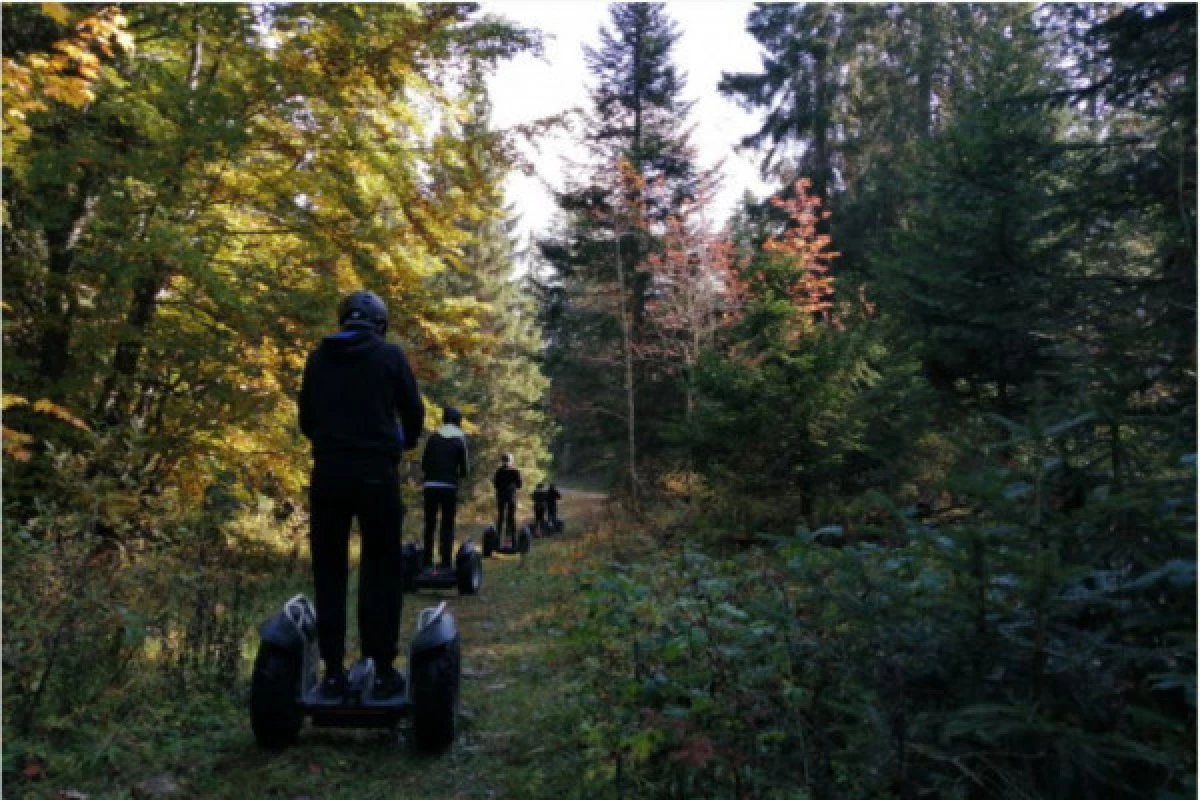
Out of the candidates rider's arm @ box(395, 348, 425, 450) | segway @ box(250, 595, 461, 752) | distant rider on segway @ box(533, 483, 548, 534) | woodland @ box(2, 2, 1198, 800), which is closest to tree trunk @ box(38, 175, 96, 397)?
woodland @ box(2, 2, 1198, 800)

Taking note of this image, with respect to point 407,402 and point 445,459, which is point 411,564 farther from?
point 407,402

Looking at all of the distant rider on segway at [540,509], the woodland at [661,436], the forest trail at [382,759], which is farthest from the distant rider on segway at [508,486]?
the forest trail at [382,759]

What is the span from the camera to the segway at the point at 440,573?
28.5 ft

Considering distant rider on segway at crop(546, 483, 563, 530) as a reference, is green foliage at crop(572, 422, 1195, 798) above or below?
above

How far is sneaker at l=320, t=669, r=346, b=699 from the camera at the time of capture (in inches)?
147

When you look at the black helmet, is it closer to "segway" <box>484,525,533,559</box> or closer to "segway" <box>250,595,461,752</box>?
"segway" <box>250,595,461,752</box>

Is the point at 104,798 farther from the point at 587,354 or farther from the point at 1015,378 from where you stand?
the point at 587,354

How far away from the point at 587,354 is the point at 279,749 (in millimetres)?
18305

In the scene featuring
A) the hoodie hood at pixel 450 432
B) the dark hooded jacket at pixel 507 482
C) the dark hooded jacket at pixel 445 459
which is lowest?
the dark hooded jacket at pixel 507 482

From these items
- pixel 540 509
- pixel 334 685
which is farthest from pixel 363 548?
pixel 540 509

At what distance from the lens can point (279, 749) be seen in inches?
149

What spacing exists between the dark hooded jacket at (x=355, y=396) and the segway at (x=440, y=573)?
5.21 metres

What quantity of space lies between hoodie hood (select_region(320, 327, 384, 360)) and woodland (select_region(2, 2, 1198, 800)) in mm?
1985

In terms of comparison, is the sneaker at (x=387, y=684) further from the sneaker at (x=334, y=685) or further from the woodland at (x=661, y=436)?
the woodland at (x=661, y=436)
